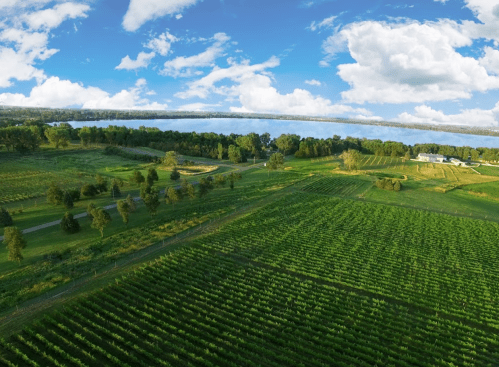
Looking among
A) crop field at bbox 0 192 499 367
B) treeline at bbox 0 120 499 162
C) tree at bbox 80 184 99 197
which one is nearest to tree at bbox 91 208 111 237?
crop field at bbox 0 192 499 367

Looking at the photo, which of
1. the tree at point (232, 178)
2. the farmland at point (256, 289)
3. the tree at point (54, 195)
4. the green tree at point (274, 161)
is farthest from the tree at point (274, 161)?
the tree at point (54, 195)

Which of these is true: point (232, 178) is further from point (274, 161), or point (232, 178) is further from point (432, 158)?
point (432, 158)

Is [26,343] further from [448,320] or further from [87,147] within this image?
[87,147]

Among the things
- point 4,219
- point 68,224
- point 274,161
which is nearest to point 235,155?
point 274,161

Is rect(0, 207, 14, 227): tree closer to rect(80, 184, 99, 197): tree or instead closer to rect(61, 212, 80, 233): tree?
rect(61, 212, 80, 233): tree

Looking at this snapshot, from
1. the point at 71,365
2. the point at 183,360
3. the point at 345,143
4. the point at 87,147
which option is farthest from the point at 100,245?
the point at 345,143

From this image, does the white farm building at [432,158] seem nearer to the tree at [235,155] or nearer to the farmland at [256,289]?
the farmland at [256,289]
